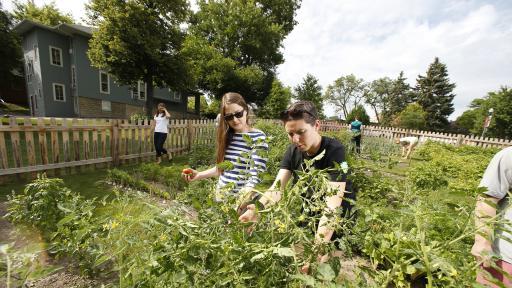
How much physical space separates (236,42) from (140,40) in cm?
1425

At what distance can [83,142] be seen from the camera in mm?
6391

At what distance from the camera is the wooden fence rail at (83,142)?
5434 millimetres

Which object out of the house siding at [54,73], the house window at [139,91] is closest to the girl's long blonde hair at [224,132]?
the house siding at [54,73]

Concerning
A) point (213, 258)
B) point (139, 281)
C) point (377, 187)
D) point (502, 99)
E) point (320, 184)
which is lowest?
point (377, 187)

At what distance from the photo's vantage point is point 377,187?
5.22m

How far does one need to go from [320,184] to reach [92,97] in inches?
1058

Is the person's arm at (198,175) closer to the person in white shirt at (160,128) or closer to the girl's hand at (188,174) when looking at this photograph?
the girl's hand at (188,174)

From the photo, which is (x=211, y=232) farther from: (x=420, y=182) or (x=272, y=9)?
(x=272, y=9)

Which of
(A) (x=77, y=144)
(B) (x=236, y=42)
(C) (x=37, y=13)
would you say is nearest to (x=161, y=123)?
(A) (x=77, y=144)

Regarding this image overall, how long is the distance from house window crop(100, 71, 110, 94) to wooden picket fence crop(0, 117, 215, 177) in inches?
701

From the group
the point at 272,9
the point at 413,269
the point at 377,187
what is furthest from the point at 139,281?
the point at 272,9

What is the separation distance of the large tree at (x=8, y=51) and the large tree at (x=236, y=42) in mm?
18028

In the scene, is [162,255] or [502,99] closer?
[162,255]

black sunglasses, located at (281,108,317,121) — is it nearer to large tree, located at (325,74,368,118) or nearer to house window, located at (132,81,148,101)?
house window, located at (132,81,148,101)
